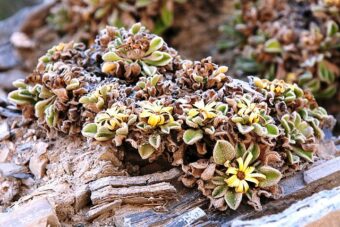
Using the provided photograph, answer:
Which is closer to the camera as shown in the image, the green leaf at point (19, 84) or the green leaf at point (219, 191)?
the green leaf at point (219, 191)

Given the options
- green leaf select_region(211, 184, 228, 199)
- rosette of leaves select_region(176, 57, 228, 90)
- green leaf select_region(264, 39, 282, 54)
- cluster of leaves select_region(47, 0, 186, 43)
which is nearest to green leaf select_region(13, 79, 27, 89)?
rosette of leaves select_region(176, 57, 228, 90)

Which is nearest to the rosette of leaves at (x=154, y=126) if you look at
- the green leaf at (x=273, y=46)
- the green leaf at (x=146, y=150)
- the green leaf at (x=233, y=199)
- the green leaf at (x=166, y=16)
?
the green leaf at (x=146, y=150)

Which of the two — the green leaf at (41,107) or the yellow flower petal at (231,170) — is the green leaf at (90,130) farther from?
the yellow flower petal at (231,170)

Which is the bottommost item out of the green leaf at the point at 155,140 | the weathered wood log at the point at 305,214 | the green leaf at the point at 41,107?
the weathered wood log at the point at 305,214

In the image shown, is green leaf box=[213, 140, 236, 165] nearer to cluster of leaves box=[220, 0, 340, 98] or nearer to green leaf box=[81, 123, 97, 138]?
green leaf box=[81, 123, 97, 138]

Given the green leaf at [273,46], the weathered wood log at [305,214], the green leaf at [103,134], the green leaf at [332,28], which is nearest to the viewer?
the weathered wood log at [305,214]

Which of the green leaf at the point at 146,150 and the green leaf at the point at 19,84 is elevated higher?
the green leaf at the point at 19,84

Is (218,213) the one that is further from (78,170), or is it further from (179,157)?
(78,170)
